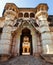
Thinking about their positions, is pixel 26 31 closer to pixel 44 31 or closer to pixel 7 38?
pixel 44 31

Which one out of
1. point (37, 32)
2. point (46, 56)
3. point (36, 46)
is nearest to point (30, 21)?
point (37, 32)

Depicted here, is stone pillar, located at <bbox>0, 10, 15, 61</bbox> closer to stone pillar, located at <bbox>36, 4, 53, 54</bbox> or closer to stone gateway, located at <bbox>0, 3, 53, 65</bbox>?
stone gateway, located at <bbox>0, 3, 53, 65</bbox>

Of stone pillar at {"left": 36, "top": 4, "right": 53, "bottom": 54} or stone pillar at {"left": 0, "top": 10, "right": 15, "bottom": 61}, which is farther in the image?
stone pillar at {"left": 36, "top": 4, "right": 53, "bottom": 54}

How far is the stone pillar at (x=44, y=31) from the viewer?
11211mm

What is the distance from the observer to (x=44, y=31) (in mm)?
12453

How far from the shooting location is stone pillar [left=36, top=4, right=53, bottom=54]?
11.2 m

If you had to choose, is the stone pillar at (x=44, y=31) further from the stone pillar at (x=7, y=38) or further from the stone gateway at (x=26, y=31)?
the stone pillar at (x=7, y=38)

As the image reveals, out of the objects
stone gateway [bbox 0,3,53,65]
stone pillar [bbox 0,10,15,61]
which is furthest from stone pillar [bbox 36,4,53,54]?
stone pillar [bbox 0,10,15,61]

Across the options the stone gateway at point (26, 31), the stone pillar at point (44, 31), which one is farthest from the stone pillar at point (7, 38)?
the stone pillar at point (44, 31)

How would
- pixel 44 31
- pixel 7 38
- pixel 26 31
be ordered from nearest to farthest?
1. pixel 7 38
2. pixel 44 31
3. pixel 26 31

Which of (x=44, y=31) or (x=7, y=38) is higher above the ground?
(x=44, y=31)

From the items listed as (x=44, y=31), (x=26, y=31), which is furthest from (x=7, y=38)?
(x=44, y=31)

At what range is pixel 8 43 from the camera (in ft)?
38.5

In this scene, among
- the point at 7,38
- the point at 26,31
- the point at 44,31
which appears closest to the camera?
the point at 7,38
